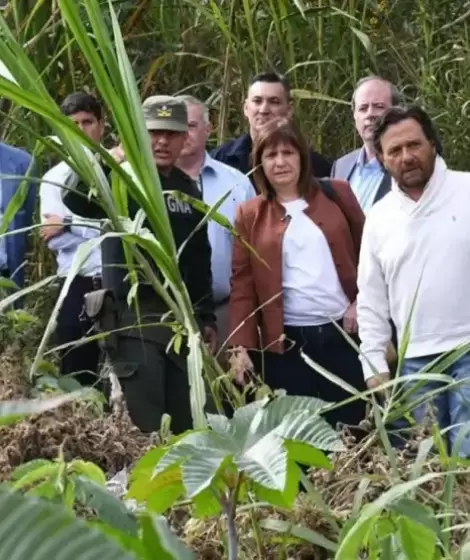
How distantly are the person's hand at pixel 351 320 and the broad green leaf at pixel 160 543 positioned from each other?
2.88 metres

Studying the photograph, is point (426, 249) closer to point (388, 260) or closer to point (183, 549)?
point (388, 260)

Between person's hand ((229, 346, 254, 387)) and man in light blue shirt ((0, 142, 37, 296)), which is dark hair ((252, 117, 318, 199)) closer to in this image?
person's hand ((229, 346, 254, 387))

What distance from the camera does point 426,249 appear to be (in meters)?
3.46

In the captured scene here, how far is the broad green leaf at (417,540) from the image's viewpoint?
118 cm

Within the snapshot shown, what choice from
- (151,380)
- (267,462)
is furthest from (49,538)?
(151,380)

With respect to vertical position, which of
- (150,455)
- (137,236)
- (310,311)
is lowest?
(310,311)

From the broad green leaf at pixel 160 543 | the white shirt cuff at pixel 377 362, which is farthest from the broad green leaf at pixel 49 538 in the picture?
the white shirt cuff at pixel 377 362

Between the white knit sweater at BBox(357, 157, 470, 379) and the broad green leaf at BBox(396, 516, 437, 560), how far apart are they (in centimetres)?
220

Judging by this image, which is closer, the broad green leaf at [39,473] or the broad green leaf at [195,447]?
the broad green leaf at [195,447]

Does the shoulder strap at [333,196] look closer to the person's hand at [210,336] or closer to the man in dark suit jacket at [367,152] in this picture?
the man in dark suit jacket at [367,152]

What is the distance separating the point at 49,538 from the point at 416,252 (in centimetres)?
300

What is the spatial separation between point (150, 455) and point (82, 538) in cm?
72

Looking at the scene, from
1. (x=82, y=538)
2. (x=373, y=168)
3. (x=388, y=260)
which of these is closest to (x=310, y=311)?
(x=388, y=260)

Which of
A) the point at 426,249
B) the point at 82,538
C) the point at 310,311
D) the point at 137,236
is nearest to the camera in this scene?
the point at 82,538
